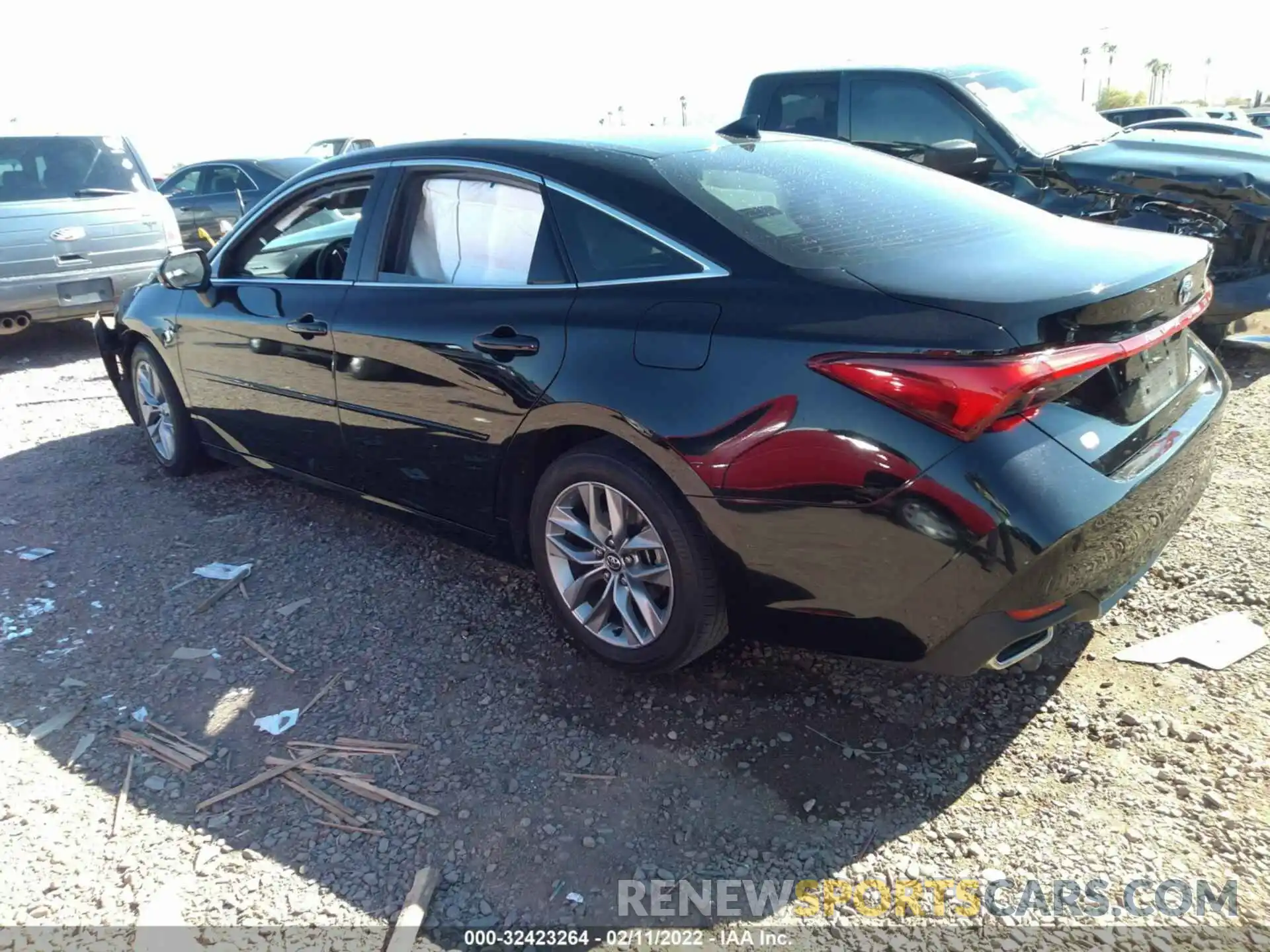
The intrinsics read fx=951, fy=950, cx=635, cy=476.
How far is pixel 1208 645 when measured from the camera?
3.04 metres

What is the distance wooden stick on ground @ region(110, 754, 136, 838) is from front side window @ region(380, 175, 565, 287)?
1.87m

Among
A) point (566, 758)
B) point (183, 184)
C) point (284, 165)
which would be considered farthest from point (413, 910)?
point (183, 184)

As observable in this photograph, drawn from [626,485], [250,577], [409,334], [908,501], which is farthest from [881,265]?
[250,577]

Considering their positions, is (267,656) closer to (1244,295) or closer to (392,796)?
(392,796)

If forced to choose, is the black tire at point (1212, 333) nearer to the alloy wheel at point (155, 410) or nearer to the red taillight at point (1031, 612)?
the red taillight at point (1031, 612)

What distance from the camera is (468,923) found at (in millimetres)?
2250

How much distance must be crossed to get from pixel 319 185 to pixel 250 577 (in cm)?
169

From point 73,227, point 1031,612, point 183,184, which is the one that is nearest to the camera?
point 1031,612

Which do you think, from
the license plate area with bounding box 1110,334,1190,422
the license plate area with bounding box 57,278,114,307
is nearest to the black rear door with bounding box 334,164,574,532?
the license plate area with bounding box 1110,334,1190,422

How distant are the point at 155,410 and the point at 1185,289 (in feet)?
16.1

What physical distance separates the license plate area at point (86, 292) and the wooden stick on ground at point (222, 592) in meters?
5.30

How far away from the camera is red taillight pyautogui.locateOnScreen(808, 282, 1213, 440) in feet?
7.24

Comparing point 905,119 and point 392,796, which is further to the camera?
point 905,119

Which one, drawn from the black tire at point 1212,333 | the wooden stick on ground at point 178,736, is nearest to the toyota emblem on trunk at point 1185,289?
the wooden stick on ground at point 178,736
